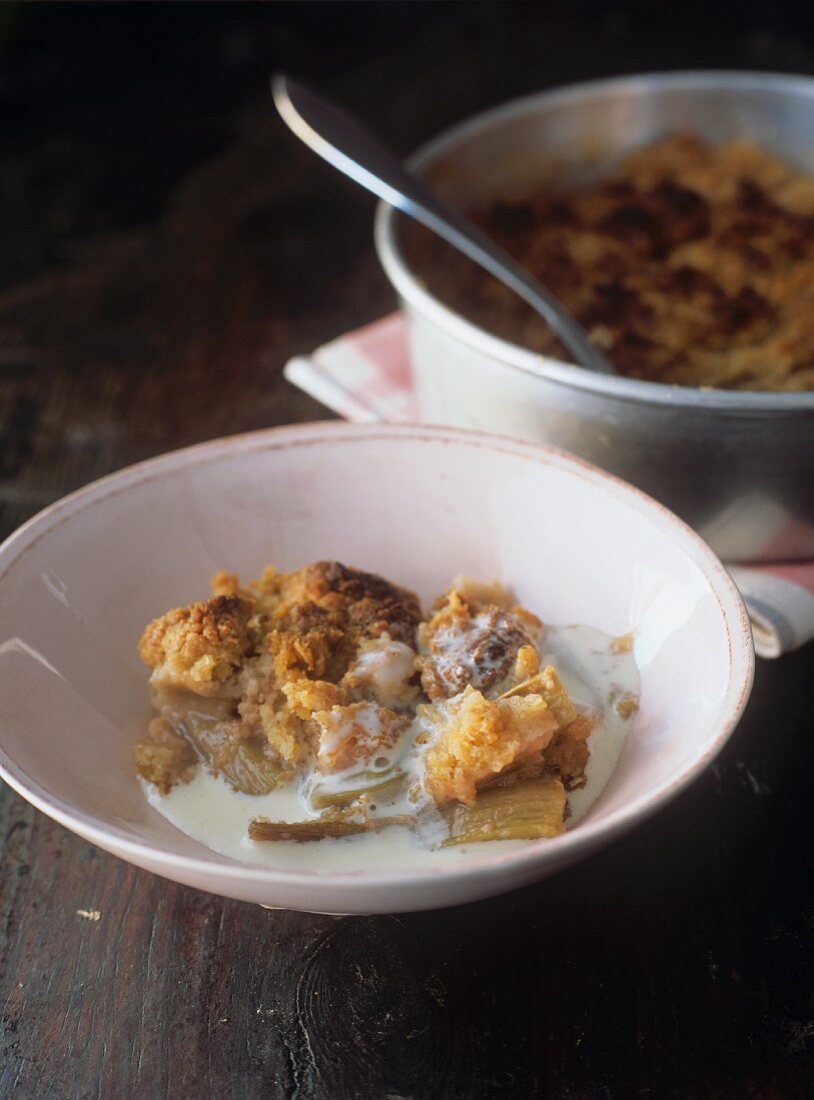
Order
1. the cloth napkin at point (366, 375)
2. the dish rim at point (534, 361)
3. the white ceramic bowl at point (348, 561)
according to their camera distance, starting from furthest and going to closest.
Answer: the cloth napkin at point (366, 375)
the dish rim at point (534, 361)
the white ceramic bowl at point (348, 561)

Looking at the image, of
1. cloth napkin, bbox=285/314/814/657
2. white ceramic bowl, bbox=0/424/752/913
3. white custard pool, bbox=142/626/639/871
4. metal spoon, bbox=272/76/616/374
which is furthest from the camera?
cloth napkin, bbox=285/314/814/657

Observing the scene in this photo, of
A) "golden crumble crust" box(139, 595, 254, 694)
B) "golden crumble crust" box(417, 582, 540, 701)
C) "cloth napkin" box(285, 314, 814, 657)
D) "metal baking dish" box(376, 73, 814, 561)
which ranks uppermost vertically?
"golden crumble crust" box(139, 595, 254, 694)

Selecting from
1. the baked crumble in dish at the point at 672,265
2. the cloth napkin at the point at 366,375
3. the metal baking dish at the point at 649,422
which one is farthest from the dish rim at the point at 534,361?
the cloth napkin at the point at 366,375

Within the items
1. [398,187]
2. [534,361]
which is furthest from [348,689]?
[398,187]

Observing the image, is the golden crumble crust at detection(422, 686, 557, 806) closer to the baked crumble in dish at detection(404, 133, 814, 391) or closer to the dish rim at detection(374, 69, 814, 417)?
the dish rim at detection(374, 69, 814, 417)

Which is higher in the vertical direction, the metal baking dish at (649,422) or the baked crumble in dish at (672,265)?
the metal baking dish at (649,422)

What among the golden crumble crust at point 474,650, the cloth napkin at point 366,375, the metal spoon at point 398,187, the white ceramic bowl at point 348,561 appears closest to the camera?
the white ceramic bowl at point 348,561

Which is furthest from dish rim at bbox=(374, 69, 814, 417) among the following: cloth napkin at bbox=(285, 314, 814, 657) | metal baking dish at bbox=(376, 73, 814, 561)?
cloth napkin at bbox=(285, 314, 814, 657)

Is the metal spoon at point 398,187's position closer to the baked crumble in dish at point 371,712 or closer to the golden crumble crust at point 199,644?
the baked crumble in dish at point 371,712
